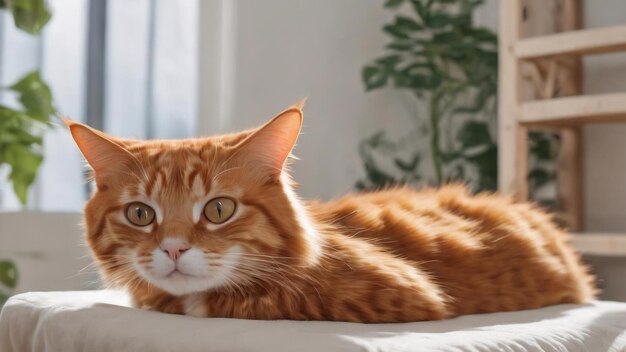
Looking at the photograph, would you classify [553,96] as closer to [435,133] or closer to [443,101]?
[435,133]

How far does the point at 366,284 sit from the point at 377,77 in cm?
250

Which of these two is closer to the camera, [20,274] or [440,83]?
[20,274]

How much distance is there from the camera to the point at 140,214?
107cm

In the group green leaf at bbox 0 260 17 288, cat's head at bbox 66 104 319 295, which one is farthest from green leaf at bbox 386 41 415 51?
cat's head at bbox 66 104 319 295

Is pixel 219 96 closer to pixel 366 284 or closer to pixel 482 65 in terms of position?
pixel 482 65

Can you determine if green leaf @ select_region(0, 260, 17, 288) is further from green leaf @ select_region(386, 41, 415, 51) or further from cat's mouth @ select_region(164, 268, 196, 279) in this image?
green leaf @ select_region(386, 41, 415, 51)

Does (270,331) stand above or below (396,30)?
below

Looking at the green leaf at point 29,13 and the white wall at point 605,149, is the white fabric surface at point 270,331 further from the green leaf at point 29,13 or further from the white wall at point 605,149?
the white wall at point 605,149

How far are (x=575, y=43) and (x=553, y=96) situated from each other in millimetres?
522

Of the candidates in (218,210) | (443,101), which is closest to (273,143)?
(218,210)

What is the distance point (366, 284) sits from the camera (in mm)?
1063

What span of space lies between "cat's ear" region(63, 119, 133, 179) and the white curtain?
174 centimetres

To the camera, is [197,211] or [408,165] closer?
[197,211]

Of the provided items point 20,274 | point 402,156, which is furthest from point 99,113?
point 402,156
